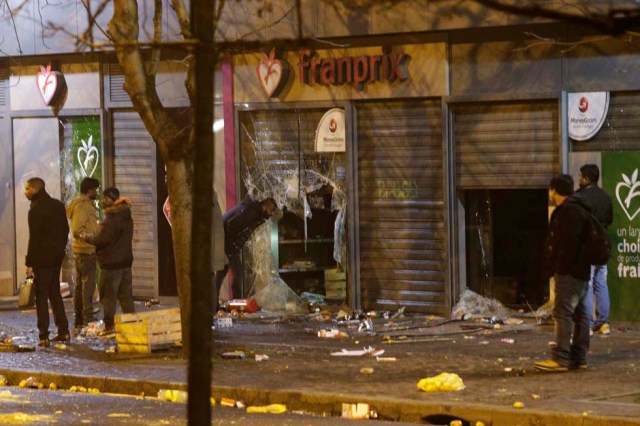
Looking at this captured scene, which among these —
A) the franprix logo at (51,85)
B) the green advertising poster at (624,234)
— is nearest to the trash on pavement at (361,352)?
the green advertising poster at (624,234)

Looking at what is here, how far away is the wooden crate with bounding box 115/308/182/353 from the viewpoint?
1313 centimetres

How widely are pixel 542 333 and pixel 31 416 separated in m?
6.34

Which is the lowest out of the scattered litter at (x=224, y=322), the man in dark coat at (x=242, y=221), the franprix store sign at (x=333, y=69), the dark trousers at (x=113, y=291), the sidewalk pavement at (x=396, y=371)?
the sidewalk pavement at (x=396, y=371)

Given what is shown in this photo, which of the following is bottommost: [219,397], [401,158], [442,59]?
[219,397]

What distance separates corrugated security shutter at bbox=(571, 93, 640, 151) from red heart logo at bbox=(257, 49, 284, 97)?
14.6 feet

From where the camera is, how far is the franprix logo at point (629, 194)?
47.2 feet

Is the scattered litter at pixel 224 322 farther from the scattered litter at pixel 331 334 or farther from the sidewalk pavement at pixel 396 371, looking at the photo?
the scattered litter at pixel 331 334

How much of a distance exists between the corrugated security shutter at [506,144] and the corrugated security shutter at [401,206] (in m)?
0.36

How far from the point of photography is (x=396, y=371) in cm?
1156

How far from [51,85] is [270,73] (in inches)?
169

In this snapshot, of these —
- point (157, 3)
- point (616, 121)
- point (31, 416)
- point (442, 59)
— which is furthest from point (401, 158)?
point (31, 416)

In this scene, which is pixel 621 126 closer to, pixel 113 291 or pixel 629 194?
pixel 629 194

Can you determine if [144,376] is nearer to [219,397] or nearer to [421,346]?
[219,397]

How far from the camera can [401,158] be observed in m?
16.3
